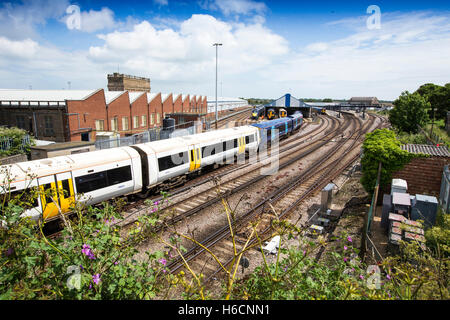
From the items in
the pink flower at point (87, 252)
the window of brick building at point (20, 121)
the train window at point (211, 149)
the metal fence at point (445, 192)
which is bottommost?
the metal fence at point (445, 192)

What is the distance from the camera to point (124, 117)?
3403 cm

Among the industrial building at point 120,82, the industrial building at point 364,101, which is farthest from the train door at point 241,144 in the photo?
the industrial building at point 364,101

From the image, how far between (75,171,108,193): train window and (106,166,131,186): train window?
0.60 ft

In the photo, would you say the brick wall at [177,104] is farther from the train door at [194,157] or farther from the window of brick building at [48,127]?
the train door at [194,157]

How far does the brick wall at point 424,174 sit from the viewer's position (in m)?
10.9

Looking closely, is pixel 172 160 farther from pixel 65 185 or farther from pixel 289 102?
pixel 289 102

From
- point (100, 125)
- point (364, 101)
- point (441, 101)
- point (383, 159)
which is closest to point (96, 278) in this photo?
point (383, 159)

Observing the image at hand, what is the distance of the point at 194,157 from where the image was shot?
15781mm

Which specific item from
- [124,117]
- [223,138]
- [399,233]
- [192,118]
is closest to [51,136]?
[124,117]

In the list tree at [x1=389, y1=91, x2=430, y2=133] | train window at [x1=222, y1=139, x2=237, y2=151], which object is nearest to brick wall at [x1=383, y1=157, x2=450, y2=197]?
train window at [x1=222, y1=139, x2=237, y2=151]

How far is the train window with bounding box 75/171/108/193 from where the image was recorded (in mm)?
10281
